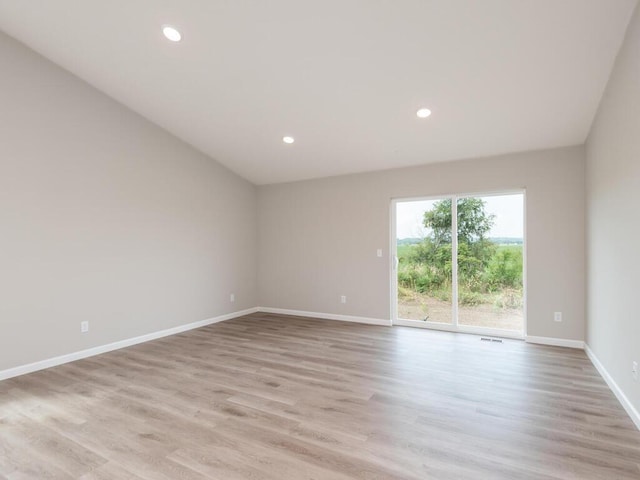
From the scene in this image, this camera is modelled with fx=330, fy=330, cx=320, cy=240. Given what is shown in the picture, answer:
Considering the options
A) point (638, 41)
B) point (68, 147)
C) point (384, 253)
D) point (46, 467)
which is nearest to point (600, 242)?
point (638, 41)

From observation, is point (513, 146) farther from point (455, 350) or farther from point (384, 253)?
point (455, 350)

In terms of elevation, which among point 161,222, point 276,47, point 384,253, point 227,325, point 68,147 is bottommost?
point 227,325

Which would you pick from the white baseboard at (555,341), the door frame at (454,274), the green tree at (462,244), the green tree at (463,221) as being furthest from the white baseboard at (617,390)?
the green tree at (463,221)

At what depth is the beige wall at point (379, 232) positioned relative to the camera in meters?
4.04

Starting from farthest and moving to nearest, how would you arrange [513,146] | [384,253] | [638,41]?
[384,253], [513,146], [638,41]

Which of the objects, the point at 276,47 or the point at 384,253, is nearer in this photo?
the point at 276,47

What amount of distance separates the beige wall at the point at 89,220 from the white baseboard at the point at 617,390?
493 cm

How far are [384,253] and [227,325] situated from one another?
2.72 metres

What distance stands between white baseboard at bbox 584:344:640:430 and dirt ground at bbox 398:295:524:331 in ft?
3.05

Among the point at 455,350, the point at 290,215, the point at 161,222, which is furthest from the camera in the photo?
the point at 290,215

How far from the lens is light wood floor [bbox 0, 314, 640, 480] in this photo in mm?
1842

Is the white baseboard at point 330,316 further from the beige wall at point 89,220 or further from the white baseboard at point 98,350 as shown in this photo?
the beige wall at point 89,220

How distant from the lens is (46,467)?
1.84 meters

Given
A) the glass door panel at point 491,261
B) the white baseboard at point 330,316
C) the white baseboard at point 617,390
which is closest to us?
the white baseboard at point 617,390
